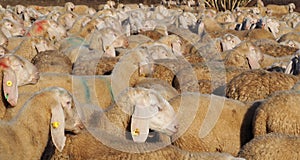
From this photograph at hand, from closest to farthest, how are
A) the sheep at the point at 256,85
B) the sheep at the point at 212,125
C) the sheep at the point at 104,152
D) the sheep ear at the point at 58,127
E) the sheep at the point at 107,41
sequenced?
the sheep at the point at 104,152 < the sheep ear at the point at 58,127 < the sheep at the point at 212,125 < the sheep at the point at 256,85 < the sheep at the point at 107,41

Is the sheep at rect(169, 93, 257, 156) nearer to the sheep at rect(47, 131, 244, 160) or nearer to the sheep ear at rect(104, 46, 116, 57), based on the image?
the sheep at rect(47, 131, 244, 160)

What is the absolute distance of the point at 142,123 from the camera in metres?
5.37

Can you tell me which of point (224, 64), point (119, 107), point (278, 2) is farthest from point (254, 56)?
point (278, 2)

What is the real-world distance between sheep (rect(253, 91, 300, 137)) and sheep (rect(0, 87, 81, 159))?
5.93 feet

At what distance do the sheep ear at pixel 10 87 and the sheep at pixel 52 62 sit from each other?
1.83 metres

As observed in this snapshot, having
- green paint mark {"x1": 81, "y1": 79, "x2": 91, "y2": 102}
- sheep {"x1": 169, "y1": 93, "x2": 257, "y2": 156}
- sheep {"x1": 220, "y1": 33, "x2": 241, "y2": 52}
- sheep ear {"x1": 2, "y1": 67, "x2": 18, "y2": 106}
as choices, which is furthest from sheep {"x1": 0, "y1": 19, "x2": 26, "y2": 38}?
sheep {"x1": 169, "y1": 93, "x2": 257, "y2": 156}

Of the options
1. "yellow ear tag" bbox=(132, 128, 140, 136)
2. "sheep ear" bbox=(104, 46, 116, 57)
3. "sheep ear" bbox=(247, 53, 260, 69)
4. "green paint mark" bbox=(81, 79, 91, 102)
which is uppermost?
"yellow ear tag" bbox=(132, 128, 140, 136)

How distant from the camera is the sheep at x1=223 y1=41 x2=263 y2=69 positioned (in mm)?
9164

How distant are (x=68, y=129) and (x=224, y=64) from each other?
14.0ft

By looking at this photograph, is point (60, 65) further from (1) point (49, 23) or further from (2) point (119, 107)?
(1) point (49, 23)

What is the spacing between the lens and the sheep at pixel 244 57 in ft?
30.1

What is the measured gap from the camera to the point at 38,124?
208 inches

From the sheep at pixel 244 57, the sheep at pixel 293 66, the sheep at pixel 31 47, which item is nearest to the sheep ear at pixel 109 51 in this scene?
the sheep at pixel 31 47

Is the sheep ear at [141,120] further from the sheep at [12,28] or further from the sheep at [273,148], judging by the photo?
the sheep at [12,28]
